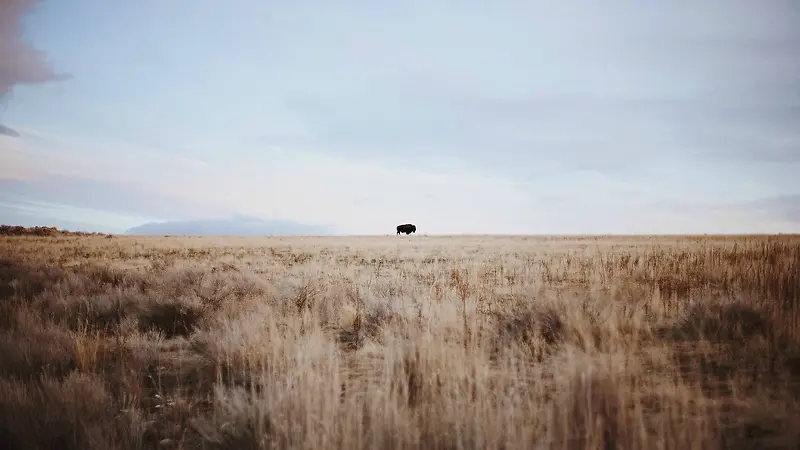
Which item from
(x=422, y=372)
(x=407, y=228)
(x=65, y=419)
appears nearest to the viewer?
(x=65, y=419)

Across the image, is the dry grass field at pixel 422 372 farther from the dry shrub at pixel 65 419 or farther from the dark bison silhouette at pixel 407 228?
the dark bison silhouette at pixel 407 228

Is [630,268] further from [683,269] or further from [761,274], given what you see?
[761,274]

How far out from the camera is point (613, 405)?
113 inches

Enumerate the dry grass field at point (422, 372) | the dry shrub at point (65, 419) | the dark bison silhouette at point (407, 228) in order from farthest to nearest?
the dark bison silhouette at point (407, 228), the dry shrub at point (65, 419), the dry grass field at point (422, 372)

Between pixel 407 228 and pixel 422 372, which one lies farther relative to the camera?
pixel 407 228

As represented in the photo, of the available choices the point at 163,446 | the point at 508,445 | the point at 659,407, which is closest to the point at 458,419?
the point at 508,445

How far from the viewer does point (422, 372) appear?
3680mm

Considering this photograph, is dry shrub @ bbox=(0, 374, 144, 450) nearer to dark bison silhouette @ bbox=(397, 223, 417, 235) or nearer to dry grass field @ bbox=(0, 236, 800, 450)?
dry grass field @ bbox=(0, 236, 800, 450)

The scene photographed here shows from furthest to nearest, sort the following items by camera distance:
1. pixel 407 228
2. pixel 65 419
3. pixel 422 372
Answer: pixel 407 228 < pixel 422 372 < pixel 65 419

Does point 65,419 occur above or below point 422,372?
below

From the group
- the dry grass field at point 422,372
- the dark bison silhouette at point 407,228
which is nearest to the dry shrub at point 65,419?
the dry grass field at point 422,372

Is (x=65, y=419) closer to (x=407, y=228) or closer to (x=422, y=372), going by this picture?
(x=422, y=372)

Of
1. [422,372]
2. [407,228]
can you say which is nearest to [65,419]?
[422,372]

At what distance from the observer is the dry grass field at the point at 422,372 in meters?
2.64
